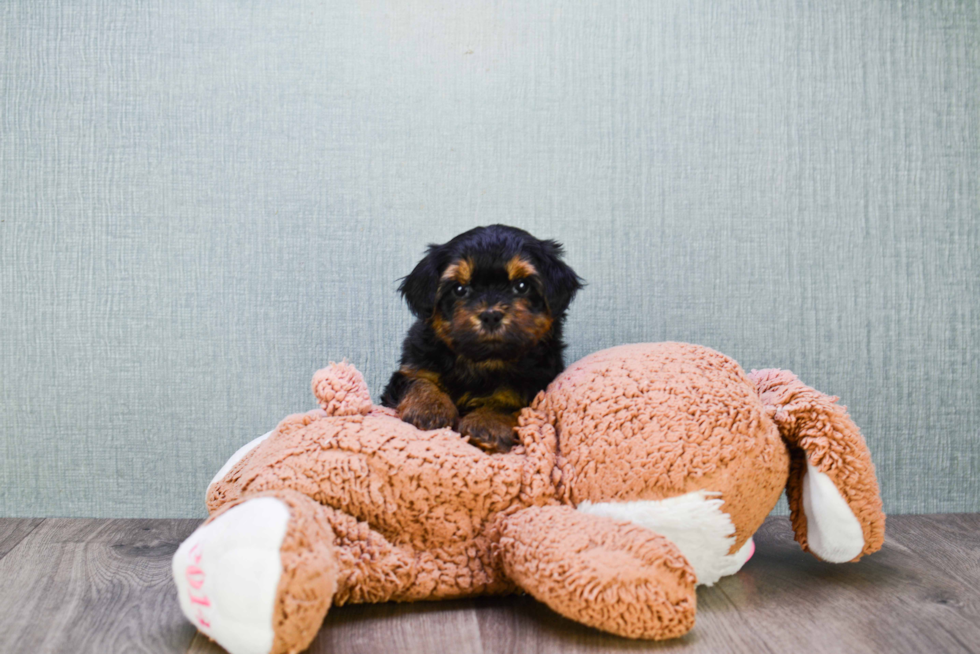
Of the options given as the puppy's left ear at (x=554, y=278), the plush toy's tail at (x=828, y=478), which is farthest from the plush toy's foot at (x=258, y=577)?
the plush toy's tail at (x=828, y=478)

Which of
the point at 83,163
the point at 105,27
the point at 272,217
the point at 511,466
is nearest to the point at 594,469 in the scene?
the point at 511,466

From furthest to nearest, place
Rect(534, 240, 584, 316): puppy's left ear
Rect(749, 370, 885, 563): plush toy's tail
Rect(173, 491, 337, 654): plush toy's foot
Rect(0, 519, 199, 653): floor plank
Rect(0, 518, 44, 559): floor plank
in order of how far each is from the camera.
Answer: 1. Rect(0, 518, 44, 559): floor plank
2. Rect(534, 240, 584, 316): puppy's left ear
3. Rect(749, 370, 885, 563): plush toy's tail
4. Rect(0, 519, 199, 653): floor plank
5. Rect(173, 491, 337, 654): plush toy's foot

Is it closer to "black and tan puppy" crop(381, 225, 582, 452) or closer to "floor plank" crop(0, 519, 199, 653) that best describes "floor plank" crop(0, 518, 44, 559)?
"floor plank" crop(0, 519, 199, 653)

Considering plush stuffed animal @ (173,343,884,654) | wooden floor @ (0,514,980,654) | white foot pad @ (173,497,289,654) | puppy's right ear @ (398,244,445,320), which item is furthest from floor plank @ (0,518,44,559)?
puppy's right ear @ (398,244,445,320)

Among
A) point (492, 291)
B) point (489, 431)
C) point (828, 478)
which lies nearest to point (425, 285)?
point (492, 291)

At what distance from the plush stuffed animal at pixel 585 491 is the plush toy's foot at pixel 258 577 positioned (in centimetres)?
1

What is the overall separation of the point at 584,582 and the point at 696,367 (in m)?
0.62

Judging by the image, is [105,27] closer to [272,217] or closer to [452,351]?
[272,217]

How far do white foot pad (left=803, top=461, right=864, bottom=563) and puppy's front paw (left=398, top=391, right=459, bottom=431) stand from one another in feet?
2.76

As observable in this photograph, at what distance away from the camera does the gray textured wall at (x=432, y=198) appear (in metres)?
2.35

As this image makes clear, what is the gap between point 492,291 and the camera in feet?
5.83

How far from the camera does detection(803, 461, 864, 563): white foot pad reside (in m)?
1.66

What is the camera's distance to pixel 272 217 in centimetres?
236

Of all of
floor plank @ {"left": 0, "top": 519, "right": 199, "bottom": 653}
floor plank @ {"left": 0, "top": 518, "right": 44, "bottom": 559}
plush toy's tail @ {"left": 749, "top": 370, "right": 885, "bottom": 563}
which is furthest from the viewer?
floor plank @ {"left": 0, "top": 518, "right": 44, "bottom": 559}
